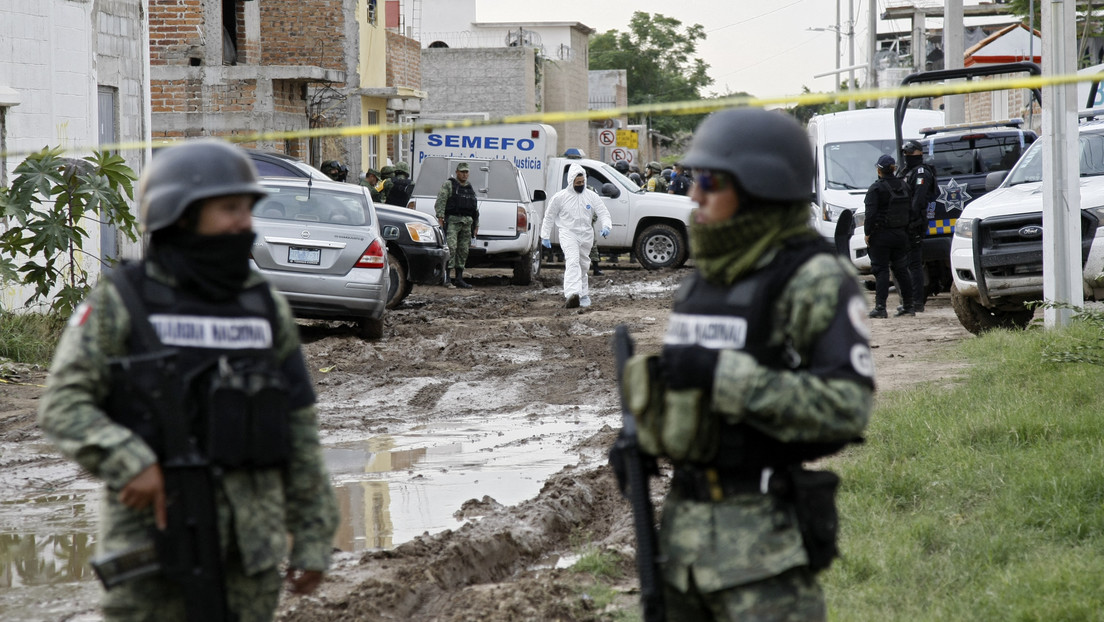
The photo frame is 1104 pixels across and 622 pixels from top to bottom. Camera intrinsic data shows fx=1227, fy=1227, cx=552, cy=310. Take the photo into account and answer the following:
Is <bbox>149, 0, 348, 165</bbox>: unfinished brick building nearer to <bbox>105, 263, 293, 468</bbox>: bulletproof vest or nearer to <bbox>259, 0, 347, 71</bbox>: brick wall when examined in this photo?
<bbox>259, 0, 347, 71</bbox>: brick wall

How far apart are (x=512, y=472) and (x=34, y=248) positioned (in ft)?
17.0

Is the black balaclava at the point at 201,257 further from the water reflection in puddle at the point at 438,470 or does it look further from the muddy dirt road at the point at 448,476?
the water reflection in puddle at the point at 438,470

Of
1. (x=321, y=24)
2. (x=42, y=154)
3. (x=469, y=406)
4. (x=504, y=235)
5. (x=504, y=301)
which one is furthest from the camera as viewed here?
(x=321, y=24)

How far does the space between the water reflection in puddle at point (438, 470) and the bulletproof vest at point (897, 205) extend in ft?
19.5

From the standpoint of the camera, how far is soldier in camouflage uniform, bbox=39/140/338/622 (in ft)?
8.76

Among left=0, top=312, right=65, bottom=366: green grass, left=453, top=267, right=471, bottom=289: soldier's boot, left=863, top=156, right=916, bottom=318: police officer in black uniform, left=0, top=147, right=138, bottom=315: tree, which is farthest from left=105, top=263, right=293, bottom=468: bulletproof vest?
left=453, top=267, right=471, bottom=289: soldier's boot

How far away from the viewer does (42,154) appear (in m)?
10.4

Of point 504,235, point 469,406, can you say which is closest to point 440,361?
point 469,406

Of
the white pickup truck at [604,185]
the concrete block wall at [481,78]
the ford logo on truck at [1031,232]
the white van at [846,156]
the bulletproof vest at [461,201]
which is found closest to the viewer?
the ford logo on truck at [1031,232]

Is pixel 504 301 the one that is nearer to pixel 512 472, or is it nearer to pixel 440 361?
pixel 440 361

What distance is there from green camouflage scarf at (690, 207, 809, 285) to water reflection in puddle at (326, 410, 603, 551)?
137 inches

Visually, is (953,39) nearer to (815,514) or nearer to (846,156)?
(846,156)

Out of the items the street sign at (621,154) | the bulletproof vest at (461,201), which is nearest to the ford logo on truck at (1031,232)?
the bulletproof vest at (461,201)

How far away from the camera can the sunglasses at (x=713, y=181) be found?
9.22 ft
